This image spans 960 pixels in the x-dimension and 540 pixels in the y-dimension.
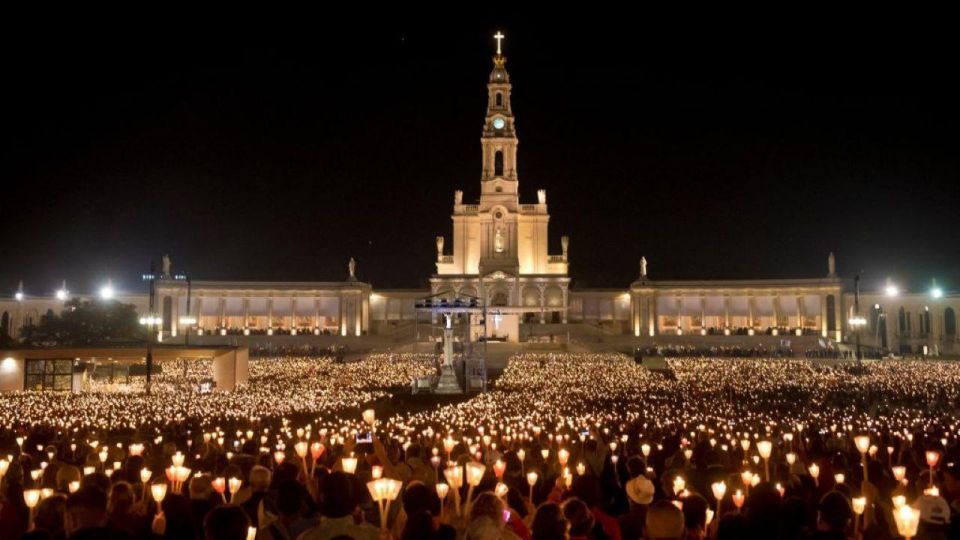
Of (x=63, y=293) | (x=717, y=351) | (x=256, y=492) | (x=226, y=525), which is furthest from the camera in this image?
(x=63, y=293)

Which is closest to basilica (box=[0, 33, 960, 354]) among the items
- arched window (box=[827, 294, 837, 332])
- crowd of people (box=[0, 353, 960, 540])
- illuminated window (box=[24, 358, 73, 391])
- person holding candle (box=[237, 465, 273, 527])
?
arched window (box=[827, 294, 837, 332])

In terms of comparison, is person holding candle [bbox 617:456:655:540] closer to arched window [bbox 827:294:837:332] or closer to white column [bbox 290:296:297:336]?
arched window [bbox 827:294:837:332]

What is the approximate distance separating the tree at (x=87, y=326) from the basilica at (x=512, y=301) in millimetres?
13711

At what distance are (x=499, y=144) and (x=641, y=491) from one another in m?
83.7

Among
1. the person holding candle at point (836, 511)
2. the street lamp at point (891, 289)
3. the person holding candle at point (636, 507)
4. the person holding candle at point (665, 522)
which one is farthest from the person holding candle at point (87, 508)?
the street lamp at point (891, 289)

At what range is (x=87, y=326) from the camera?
214ft

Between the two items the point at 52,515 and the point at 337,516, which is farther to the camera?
the point at 52,515

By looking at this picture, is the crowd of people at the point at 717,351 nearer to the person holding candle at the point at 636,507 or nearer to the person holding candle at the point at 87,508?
the person holding candle at the point at 636,507

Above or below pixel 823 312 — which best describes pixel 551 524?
below

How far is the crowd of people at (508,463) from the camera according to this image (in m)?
7.64

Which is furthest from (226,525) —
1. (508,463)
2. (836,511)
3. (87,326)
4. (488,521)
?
(87,326)

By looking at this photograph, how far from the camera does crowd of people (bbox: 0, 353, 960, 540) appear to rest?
25.1 feet

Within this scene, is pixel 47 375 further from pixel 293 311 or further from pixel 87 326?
pixel 293 311

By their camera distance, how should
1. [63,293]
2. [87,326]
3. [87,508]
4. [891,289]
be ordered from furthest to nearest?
1. [63,293]
2. [87,326]
3. [891,289]
4. [87,508]
